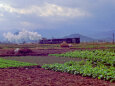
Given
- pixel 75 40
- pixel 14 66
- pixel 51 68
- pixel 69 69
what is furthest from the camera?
pixel 75 40

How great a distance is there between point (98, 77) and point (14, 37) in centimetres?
12404

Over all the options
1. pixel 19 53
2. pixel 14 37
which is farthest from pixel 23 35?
pixel 19 53

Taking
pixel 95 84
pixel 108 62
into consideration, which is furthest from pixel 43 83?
pixel 108 62

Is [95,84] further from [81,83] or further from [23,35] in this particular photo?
[23,35]

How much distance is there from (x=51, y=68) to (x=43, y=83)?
423 centimetres

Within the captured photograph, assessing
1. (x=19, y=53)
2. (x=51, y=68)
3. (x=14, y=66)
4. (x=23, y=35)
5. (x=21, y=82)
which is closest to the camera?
(x=21, y=82)

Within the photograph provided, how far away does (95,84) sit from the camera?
25.8 feet

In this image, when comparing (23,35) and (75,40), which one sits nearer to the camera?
(75,40)

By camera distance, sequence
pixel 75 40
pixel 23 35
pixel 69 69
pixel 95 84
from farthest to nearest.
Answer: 1. pixel 23 35
2. pixel 75 40
3. pixel 69 69
4. pixel 95 84

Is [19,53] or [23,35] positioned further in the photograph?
[23,35]

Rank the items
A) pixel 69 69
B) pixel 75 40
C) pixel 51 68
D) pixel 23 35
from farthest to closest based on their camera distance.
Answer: pixel 23 35 → pixel 75 40 → pixel 51 68 → pixel 69 69

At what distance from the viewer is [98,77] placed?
349 inches

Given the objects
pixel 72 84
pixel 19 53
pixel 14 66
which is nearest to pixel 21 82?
pixel 72 84

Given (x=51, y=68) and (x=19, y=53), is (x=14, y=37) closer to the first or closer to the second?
(x=19, y=53)
